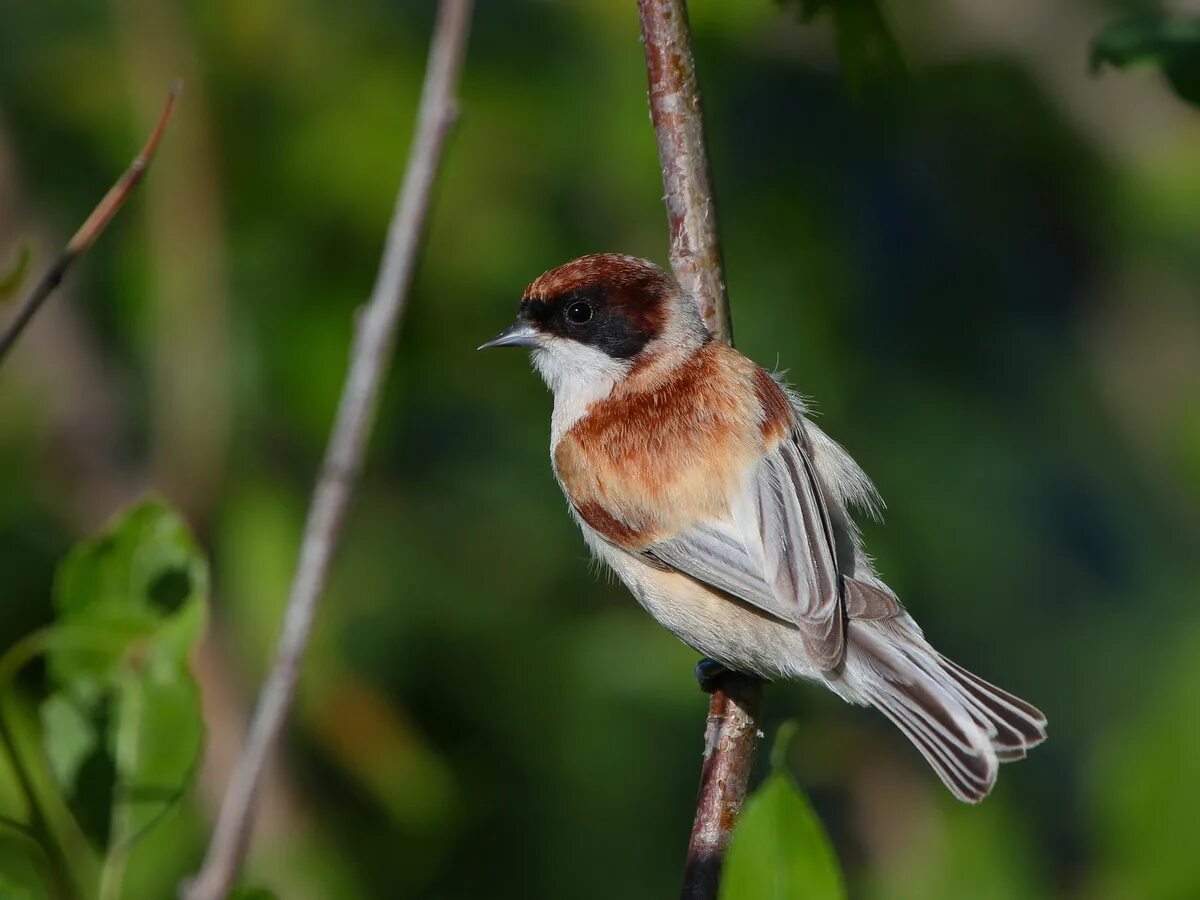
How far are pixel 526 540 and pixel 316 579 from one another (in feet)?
13.0

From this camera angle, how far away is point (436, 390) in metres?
5.72

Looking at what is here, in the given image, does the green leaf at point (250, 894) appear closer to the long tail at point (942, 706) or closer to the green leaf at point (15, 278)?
the green leaf at point (15, 278)

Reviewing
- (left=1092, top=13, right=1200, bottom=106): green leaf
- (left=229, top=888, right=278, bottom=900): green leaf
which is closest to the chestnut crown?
(left=1092, top=13, right=1200, bottom=106): green leaf

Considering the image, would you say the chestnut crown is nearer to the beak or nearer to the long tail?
the beak

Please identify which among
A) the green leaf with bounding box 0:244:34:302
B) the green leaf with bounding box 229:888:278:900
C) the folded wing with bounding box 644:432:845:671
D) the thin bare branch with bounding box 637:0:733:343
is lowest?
the green leaf with bounding box 229:888:278:900

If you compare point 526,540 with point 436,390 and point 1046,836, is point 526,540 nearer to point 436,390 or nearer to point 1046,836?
point 436,390

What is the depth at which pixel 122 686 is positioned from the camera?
238cm

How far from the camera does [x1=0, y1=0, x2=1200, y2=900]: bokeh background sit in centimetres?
496

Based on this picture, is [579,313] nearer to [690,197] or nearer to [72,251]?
[690,197]

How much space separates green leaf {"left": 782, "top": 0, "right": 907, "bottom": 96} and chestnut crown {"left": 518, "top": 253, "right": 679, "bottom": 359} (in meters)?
0.89

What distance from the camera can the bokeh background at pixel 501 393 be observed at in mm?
4957

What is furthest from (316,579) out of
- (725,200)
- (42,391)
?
(725,200)

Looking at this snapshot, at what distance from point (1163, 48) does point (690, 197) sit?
1.06m

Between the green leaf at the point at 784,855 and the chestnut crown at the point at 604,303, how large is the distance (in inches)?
78.0
